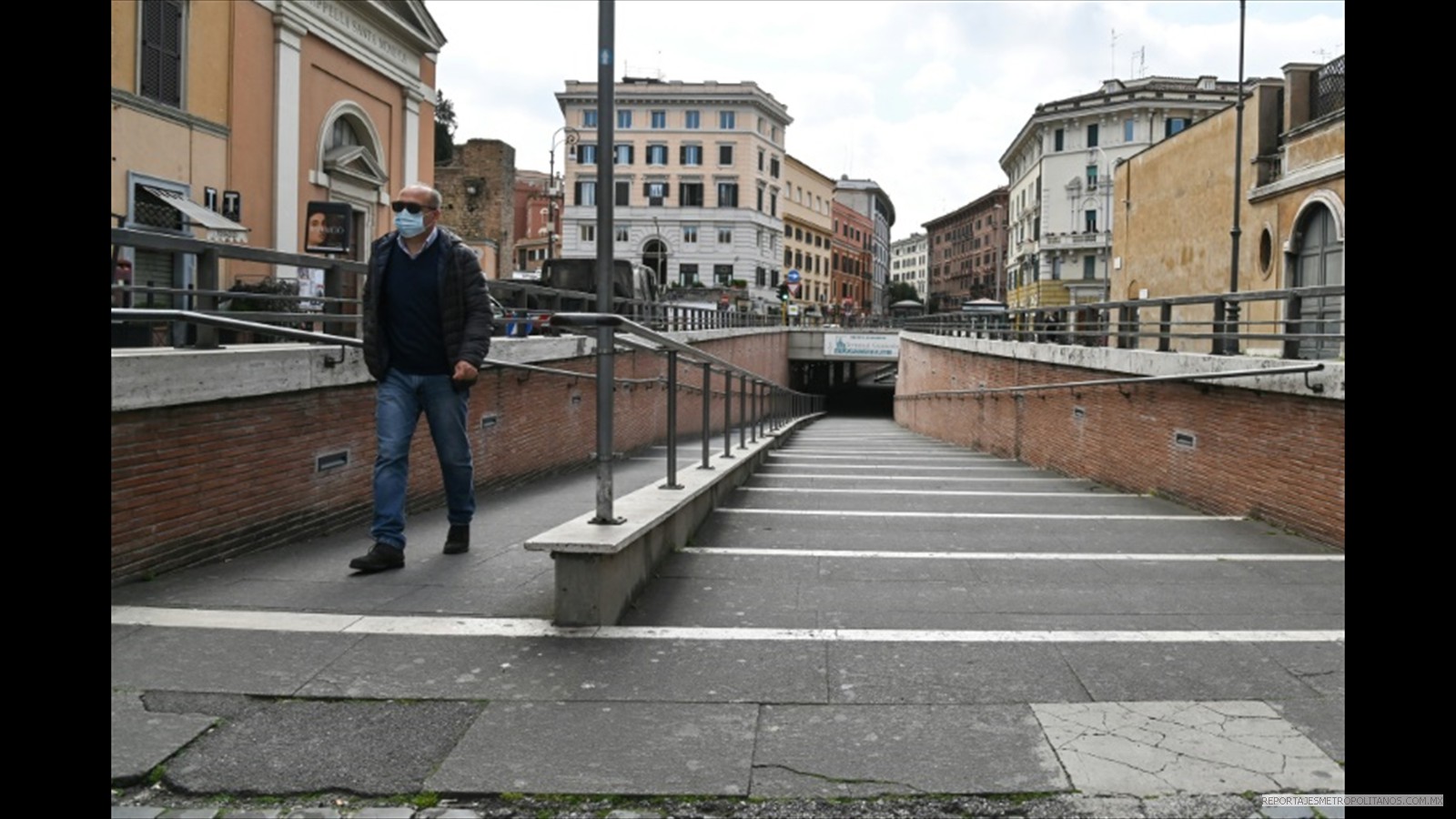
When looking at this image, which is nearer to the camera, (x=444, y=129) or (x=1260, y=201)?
(x=1260, y=201)

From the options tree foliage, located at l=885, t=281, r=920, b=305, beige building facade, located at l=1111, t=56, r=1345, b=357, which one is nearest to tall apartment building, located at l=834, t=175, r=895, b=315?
tree foliage, located at l=885, t=281, r=920, b=305

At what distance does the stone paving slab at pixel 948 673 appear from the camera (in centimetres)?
382

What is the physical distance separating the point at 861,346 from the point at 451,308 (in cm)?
4940

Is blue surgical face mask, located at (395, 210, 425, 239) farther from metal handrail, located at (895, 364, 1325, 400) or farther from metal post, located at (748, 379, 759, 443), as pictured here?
metal post, located at (748, 379, 759, 443)

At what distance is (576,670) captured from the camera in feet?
13.1

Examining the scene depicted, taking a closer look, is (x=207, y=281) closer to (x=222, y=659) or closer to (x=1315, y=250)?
(x=222, y=659)

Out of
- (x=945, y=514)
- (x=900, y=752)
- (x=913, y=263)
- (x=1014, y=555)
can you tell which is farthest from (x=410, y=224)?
(x=913, y=263)

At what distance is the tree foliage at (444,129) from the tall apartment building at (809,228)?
2895 cm

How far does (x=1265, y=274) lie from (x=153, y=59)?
22801mm

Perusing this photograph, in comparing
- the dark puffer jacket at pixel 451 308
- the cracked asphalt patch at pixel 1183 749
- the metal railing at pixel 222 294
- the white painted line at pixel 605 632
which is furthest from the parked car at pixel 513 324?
the cracked asphalt patch at pixel 1183 749

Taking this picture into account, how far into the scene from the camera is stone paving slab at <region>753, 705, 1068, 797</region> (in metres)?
3.09

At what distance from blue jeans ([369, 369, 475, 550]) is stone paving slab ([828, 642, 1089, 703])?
7.73 ft
